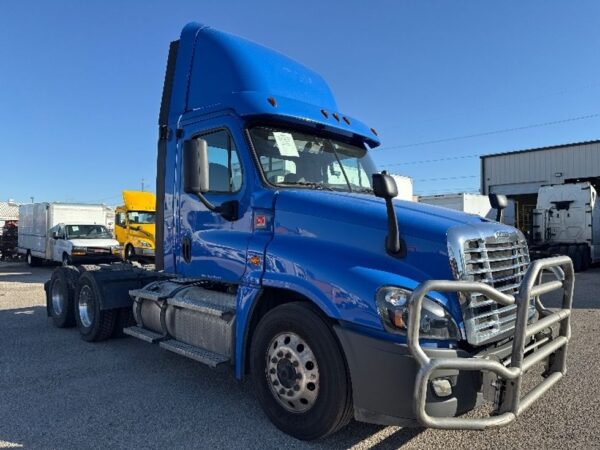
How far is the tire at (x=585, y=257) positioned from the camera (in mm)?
18016

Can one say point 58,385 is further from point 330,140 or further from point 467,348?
point 467,348

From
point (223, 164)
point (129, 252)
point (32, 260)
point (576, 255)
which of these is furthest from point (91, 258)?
point (576, 255)

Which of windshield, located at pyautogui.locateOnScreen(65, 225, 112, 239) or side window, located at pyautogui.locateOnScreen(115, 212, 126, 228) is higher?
side window, located at pyautogui.locateOnScreen(115, 212, 126, 228)

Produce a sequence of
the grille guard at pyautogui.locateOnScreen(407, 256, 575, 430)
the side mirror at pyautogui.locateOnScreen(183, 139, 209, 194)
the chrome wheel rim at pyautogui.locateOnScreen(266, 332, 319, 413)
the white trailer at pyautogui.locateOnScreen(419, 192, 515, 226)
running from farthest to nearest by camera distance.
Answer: the white trailer at pyautogui.locateOnScreen(419, 192, 515, 226)
the side mirror at pyautogui.locateOnScreen(183, 139, 209, 194)
the chrome wheel rim at pyautogui.locateOnScreen(266, 332, 319, 413)
the grille guard at pyautogui.locateOnScreen(407, 256, 575, 430)

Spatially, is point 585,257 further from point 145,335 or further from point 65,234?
point 65,234

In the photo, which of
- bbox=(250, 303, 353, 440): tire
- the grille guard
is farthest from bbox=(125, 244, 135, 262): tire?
the grille guard

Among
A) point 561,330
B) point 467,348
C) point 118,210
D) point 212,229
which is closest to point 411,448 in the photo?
point 467,348

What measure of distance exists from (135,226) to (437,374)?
18933 millimetres

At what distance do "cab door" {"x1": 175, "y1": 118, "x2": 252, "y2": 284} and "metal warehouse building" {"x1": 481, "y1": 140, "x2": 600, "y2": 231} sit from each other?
2350 centimetres

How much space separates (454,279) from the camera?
3.26 metres

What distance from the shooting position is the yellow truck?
19625mm

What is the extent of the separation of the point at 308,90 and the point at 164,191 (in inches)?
79.1

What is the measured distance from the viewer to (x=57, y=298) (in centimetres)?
802

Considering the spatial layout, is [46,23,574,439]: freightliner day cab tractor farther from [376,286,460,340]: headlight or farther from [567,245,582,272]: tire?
[567,245,582,272]: tire
